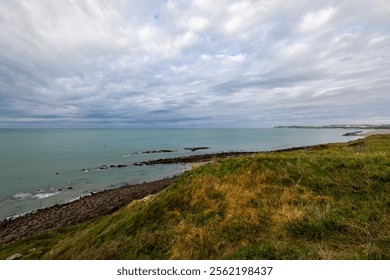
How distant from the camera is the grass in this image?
→ 5.45 m

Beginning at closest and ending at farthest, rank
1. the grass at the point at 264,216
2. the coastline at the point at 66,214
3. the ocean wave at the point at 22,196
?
1. the grass at the point at 264,216
2. the coastline at the point at 66,214
3. the ocean wave at the point at 22,196

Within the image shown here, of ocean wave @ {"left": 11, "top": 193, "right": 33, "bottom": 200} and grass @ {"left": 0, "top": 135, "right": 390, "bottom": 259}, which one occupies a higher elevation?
grass @ {"left": 0, "top": 135, "right": 390, "bottom": 259}

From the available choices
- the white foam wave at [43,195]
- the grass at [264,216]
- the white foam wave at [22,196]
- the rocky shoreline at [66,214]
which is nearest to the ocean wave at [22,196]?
the white foam wave at [22,196]

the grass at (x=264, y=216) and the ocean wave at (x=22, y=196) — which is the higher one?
the grass at (x=264, y=216)

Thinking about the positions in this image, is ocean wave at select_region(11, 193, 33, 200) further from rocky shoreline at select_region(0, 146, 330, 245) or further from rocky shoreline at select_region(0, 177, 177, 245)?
rocky shoreline at select_region(0, 177, 177, 245)

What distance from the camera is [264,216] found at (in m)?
7.13

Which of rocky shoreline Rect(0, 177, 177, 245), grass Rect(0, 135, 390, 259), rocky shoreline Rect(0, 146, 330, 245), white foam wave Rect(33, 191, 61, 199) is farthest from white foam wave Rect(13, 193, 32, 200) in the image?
grass Rect(0, 135, 390, 259)

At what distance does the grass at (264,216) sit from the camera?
17.9 feet

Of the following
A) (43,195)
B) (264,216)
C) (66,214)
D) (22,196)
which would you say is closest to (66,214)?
(66,214)

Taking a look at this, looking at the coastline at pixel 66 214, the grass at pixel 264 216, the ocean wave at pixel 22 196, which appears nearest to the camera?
the grass at pixel 264 216

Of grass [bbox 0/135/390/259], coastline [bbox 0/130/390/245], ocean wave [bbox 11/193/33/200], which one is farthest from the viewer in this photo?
ocean wave [bbox 11/193/33/200]

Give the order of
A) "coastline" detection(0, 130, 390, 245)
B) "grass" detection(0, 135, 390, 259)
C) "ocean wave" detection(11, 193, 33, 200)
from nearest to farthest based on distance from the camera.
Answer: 1. "grass" detection(0, 135, 390, 259)
2. "coastline" detection(0, 130, 390, 245)
3. "ocean wave" detection(11, 193, 33, 200)

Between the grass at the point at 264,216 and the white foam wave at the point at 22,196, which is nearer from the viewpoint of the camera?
the grass at the point at 264,216

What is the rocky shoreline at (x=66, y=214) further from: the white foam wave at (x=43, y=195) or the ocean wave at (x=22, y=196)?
the ocean wave at (x=22, y=196)
